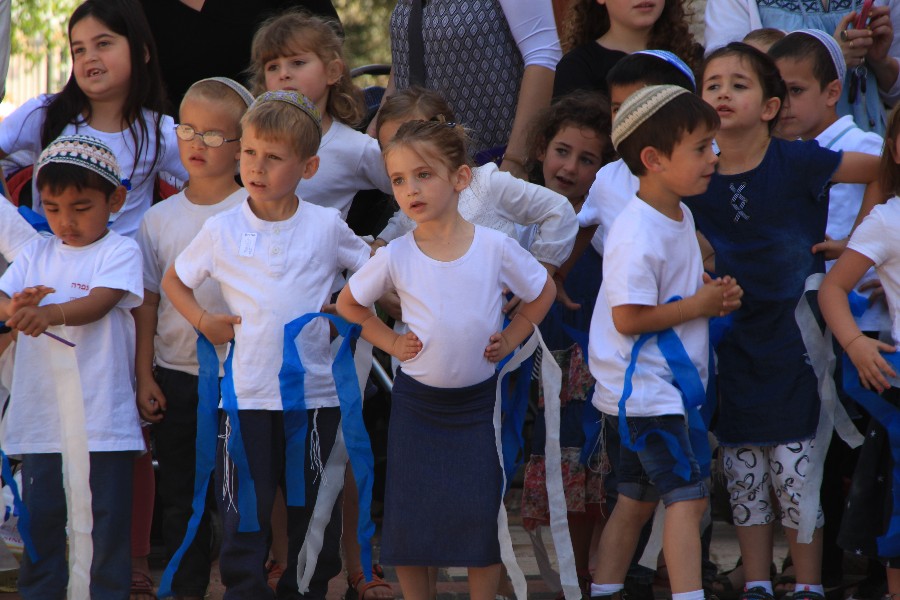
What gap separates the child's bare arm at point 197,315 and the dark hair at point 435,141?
2.43ft

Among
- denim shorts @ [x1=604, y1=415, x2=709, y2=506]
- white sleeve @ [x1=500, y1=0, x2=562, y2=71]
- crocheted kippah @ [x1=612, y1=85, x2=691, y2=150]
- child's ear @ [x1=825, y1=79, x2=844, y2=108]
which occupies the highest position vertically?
white sleeve @ [x1=500, y1=0, x2=562, y2=71]

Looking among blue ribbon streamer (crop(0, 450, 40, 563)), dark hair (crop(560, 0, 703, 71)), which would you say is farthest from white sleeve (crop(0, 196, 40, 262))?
dark hair (crop(560, 0, 703, 71))

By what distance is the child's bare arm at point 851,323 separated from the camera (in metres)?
3.65

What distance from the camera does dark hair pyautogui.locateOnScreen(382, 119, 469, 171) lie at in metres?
3.45

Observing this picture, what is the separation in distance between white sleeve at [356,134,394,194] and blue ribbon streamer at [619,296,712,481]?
1.25m

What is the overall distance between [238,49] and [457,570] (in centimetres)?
228

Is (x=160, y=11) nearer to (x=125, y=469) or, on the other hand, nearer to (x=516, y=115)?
(x=516, y=115)

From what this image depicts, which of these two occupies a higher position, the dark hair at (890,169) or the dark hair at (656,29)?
the dark hair at (656,29)

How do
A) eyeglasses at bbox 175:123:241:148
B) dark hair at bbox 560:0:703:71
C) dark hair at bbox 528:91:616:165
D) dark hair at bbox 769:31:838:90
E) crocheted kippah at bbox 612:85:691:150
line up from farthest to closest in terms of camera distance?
dark hair at bbox 560:0:703:71 < dark hair at bbox 528:91:616:165 < dark hair at bbox 769:31:838:90 < eyeglasses at bbox 175:123:241:148 < crocheted kippah at bbox 612:85:691:150

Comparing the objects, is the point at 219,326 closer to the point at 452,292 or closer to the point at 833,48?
the point at 452,292

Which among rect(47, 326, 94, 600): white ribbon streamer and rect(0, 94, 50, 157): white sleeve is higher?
rect(0, 94, 50, 157): white sleeve

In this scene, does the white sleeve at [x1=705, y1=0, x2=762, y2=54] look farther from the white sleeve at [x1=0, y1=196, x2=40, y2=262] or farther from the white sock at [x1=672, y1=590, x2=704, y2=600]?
the white sleeve at [x1=0, y1=196, x2=40, y2=262]

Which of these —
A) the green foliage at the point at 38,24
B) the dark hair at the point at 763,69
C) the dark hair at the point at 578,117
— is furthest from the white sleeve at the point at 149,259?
the green foliage at the point at 38,24

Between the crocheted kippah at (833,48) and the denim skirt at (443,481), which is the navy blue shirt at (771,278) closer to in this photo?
the crocheted kippah at (833,48)
